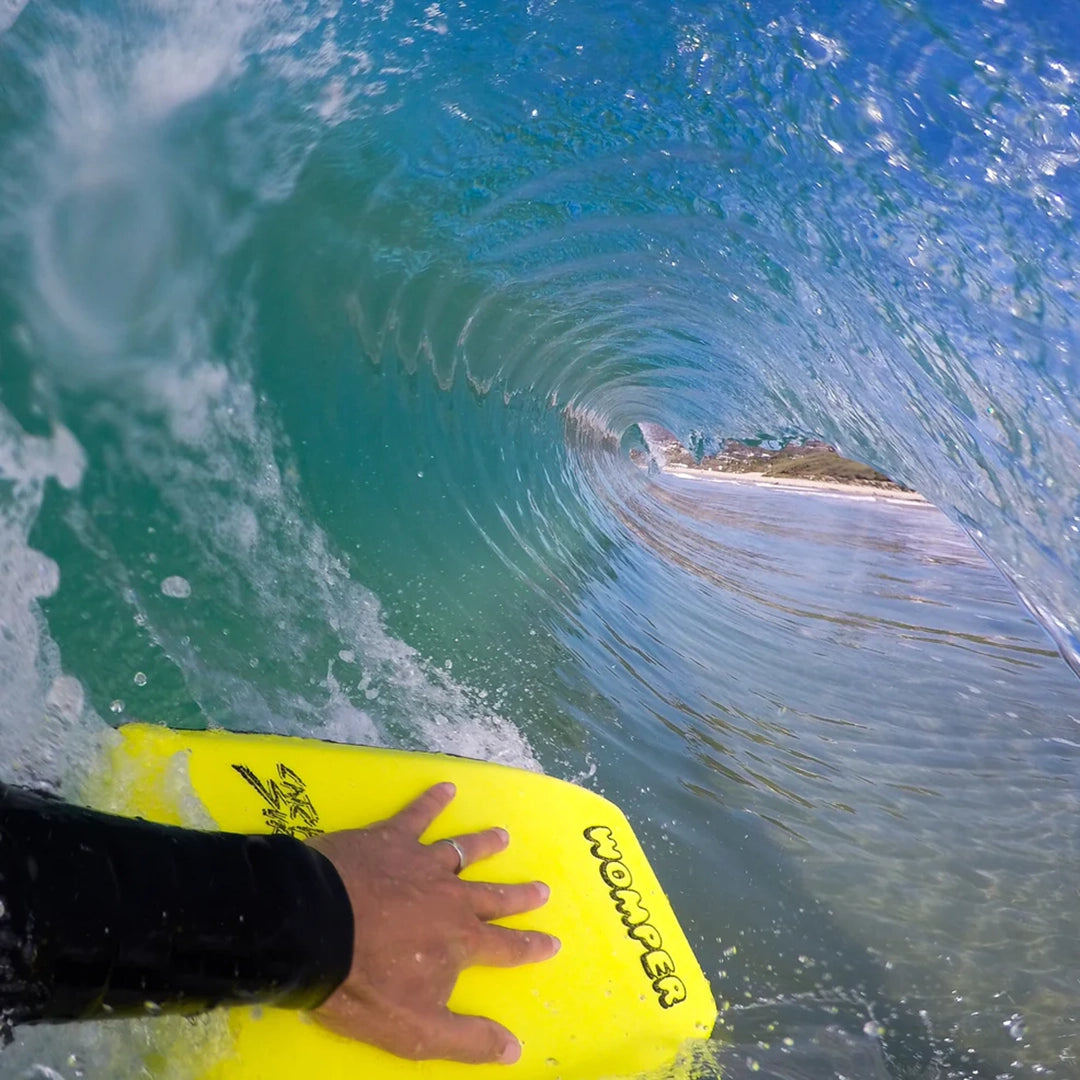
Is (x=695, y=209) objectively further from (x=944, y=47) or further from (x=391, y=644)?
(x=391, y=644)

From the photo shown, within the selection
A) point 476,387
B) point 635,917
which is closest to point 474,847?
point 635,917

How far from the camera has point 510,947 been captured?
2148 millimetres

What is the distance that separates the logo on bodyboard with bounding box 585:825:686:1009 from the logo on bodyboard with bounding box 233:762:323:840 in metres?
0.87

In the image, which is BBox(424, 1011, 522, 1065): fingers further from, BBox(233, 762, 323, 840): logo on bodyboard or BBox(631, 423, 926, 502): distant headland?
BBox(631, 423, 926, 502): distant headland

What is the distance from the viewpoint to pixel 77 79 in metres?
2.43

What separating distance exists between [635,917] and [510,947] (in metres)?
0.53

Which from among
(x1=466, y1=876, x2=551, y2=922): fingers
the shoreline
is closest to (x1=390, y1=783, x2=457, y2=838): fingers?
(x1=466, y1=876, x2=551, y2=922): fingers

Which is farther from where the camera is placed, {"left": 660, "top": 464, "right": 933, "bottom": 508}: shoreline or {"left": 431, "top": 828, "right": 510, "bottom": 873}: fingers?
{"left": 660, "top": 464, "right": 933, "bottom": 508}: shoreline

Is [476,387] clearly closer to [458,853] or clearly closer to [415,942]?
[458,853]

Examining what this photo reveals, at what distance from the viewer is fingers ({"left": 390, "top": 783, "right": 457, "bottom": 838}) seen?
2.21 m

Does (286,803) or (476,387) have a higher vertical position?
(476,387)

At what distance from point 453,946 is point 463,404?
152 inches

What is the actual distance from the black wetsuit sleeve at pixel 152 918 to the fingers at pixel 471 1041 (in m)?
0.31

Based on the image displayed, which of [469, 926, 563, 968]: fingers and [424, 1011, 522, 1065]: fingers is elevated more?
[469, 926, 563, 968]: fingers
